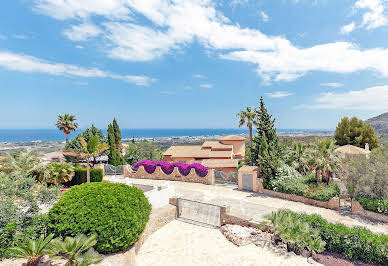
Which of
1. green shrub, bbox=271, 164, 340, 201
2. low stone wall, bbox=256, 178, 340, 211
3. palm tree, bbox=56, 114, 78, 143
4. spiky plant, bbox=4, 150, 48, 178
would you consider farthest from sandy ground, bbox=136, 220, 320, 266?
palm tree, bbox=56, 114, 78, 143

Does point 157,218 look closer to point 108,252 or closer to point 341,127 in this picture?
point 108,252

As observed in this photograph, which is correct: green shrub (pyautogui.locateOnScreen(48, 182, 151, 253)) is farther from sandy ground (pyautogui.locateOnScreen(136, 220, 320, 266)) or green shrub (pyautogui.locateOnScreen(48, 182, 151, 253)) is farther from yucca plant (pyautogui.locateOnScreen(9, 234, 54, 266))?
sandy ground (pyautogui.locateOnScreen(136, 220, 320, 266))

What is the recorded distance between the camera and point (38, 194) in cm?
1023

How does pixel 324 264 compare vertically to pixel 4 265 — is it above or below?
below

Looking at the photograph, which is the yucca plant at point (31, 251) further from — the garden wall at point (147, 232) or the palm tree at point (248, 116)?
the palm tree at point (248, 116)

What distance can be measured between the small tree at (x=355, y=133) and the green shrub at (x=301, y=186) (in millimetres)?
25237

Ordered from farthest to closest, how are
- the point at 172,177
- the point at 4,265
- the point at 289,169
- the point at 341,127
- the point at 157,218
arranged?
1. the point at 341,127
2. the point at 172,177
3. the point at 289,169
4. the point at 157,218
5. the point at 4,265

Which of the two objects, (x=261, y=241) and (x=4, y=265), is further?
(x=261, y=241)

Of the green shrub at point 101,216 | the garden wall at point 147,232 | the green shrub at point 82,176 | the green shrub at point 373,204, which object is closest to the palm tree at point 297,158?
the green shrub at point 373,204

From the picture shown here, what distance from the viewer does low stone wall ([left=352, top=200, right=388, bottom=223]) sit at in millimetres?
13300

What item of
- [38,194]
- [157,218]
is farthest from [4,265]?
[157,218]

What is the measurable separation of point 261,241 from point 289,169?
365 inches

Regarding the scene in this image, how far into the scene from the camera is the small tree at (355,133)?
36.4 metres

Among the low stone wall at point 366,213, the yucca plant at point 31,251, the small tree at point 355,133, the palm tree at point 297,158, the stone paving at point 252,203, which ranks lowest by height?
the stone paving at point 252,203
